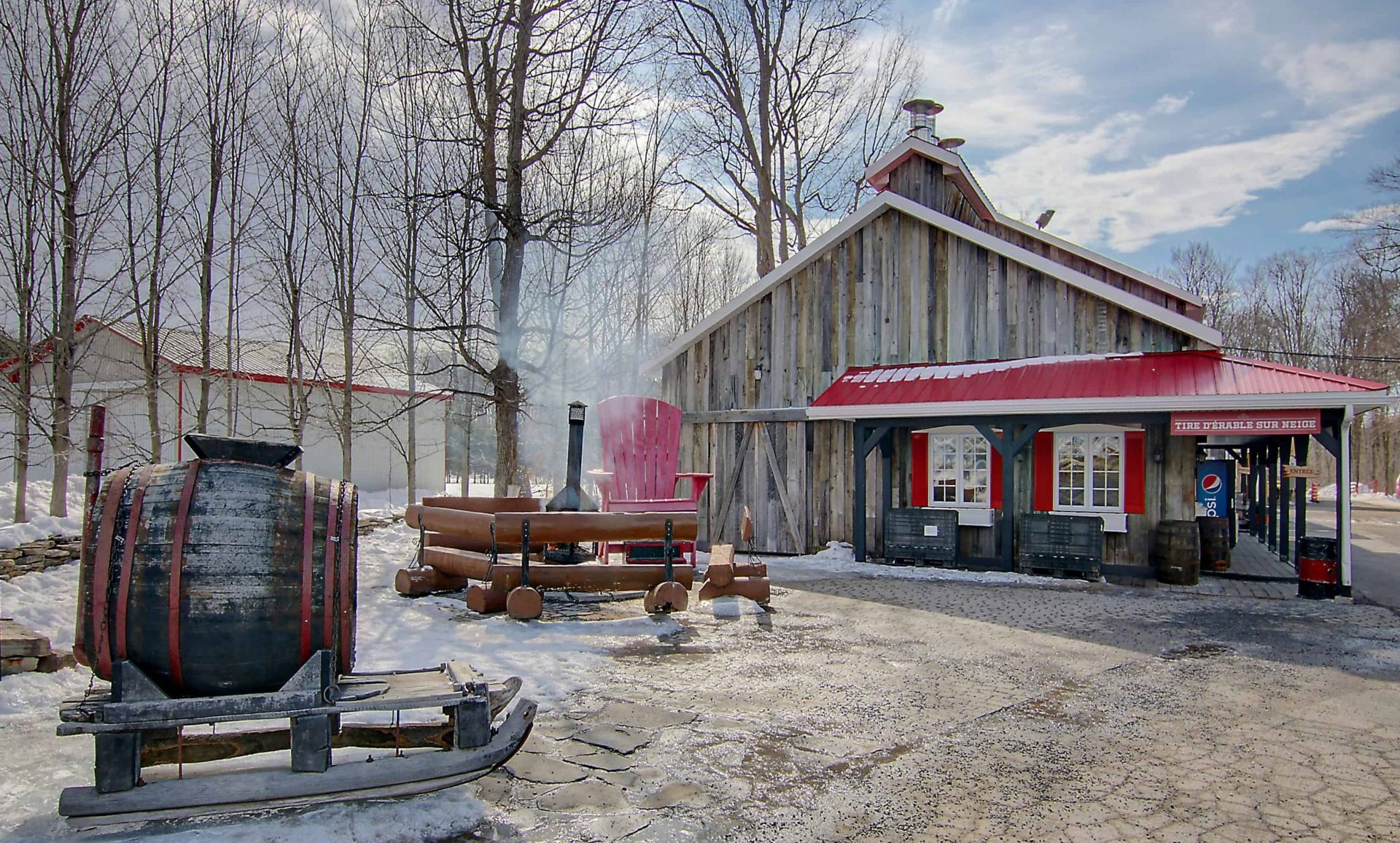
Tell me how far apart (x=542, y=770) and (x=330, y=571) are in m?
1.29

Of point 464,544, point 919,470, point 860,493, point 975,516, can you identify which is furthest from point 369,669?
point 919,470

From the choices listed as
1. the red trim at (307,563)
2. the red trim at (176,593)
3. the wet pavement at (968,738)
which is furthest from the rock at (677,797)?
the red trim at (176,593)

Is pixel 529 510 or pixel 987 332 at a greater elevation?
pixel 987 332

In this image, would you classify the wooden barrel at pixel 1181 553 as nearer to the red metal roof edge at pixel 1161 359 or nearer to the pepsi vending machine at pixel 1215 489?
the red metal roof edge at pixel 1161 359

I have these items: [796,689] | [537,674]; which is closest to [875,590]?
[796,689]

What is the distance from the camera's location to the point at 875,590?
377 inches

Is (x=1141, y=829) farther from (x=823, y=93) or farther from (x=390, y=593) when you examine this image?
(x=823, y=93)

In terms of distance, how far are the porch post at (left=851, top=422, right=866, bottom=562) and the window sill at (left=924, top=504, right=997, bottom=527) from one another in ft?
2.91

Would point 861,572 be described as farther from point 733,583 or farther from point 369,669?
point 369,669

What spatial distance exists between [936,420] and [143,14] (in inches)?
441

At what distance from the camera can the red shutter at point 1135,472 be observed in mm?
10719

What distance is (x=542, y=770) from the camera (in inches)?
151

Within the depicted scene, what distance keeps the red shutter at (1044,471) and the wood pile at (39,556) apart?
10.2 meters

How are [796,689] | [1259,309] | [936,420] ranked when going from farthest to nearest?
[1259,309]
[936,420]
[796,689]
